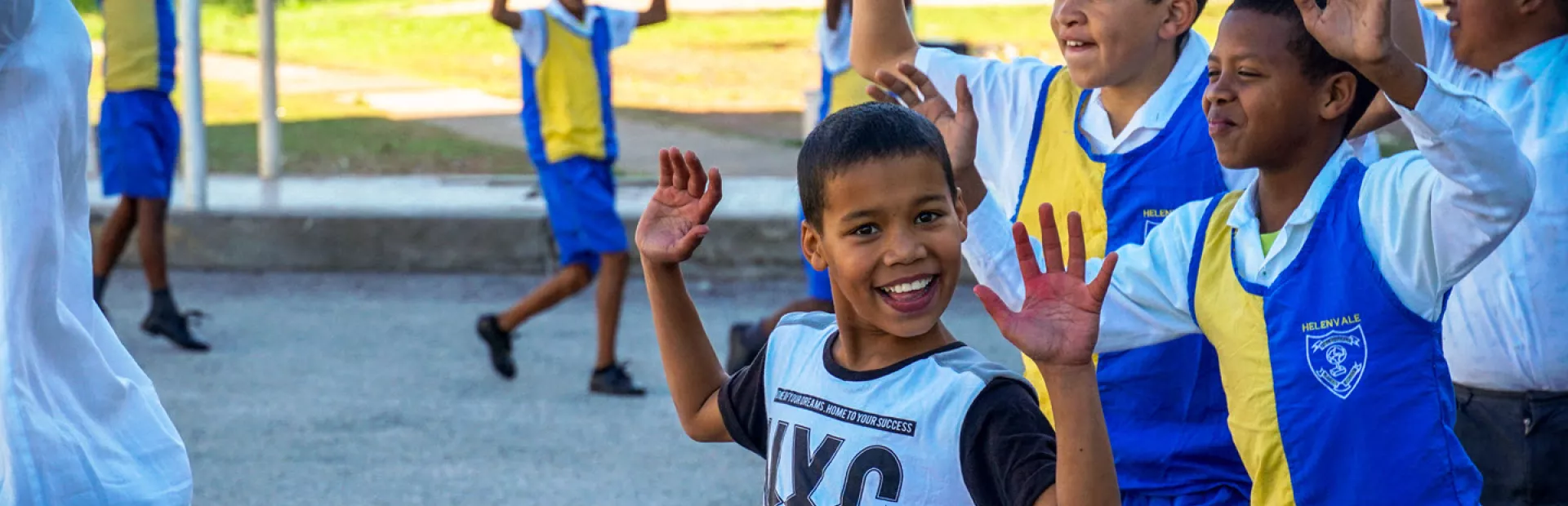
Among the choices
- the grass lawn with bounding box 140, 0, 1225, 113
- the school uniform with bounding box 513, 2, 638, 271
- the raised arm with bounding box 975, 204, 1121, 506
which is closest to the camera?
the raised arm with bounding box 975, 204, 1121, 506

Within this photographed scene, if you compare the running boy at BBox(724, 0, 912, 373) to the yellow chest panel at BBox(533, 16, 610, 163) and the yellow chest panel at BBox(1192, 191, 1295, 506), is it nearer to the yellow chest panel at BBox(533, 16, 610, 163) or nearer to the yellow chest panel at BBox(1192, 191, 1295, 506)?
the yellow chest panel at BBox(533, 16, 610, 163)

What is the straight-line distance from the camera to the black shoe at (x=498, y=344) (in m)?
6.78

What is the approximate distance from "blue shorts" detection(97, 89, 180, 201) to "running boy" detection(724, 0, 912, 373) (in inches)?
93.8

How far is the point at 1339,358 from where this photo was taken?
2.39m

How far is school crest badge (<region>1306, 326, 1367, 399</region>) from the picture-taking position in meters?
2.37

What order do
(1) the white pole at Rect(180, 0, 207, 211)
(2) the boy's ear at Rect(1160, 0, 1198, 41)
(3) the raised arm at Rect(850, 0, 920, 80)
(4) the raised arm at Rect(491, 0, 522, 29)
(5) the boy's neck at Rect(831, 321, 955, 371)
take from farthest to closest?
1. (1) the white pole at Rect(180, 0, 207, 211)
2. (4) the raised arm at Rect(491, 0, 522, 29)
3. (3) the raised arm at Rect(850, 0, 920, 80)
4. (2) the boy's ear at Rect(1160, 0, 1198, 41)
5. (5) the boy's neck at Rect(831, 321, 955, 371)

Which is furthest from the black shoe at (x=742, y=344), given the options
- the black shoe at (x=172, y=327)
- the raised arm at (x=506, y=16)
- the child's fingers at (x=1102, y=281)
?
the child's fingers at (x=1102, y=281)

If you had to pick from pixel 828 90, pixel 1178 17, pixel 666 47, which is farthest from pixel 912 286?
pixel 666 47

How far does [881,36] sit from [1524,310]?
1.19 m

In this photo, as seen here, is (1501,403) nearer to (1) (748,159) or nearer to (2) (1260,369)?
(2) (1260,369)

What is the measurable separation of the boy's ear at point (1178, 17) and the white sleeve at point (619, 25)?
3931 millimetres

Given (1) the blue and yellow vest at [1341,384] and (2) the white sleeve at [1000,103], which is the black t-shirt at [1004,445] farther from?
(2) the white sleeve at [1000,103]

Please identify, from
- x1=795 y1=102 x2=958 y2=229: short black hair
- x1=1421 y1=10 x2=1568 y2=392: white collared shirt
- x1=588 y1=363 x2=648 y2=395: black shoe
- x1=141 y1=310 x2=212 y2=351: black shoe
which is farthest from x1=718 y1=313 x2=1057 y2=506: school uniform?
x1=141 y1=310 x2=212 y2=351: black shoe

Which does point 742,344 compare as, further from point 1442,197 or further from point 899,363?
point 1442,197
